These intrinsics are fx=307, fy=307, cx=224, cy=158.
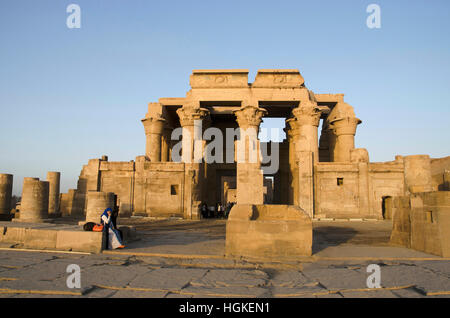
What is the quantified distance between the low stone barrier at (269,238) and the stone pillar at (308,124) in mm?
14087

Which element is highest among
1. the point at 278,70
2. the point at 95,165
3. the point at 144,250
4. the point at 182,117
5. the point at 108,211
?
the point at 278,70

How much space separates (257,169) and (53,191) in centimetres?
1368

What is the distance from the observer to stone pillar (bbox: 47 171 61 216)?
20.1 m

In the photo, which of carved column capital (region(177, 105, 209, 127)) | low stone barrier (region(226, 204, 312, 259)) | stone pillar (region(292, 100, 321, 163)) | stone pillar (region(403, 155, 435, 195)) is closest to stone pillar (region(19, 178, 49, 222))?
carved column capital (region(177, 105, 209, 127))

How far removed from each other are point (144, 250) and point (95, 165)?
1446 centimetres

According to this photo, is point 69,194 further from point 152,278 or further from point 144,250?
point 152,278

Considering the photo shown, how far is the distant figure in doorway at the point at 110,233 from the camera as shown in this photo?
21.6 ft

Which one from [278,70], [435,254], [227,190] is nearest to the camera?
[435,254]

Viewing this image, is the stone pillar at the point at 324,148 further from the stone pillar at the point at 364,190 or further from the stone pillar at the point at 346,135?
the stone pillar at the point at 364,190

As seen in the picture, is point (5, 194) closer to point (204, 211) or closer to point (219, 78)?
point (204, 211)

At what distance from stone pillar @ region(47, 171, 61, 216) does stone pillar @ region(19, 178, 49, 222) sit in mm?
4694

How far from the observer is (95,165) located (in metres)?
19.3

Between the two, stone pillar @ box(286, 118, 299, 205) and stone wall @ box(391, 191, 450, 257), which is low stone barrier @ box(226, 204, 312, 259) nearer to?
stone wall @ box(391, 191, 450, 257)
